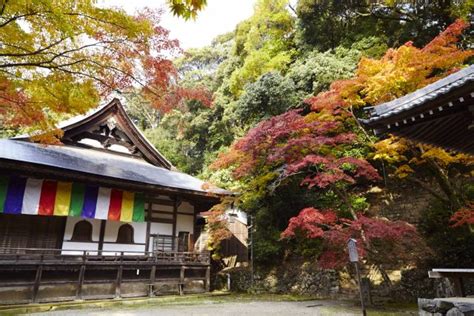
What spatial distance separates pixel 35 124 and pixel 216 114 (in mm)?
17049

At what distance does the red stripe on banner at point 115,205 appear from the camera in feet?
35.6

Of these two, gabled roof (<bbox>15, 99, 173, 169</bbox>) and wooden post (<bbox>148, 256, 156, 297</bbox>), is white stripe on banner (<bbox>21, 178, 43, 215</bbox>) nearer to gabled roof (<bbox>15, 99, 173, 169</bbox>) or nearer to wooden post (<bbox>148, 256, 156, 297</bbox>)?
gabled roof (<bbox>15, 99, 173, 169</bbox>)

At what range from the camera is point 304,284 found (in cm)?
1250

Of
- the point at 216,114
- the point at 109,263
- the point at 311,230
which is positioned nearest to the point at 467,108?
the point at 311,230

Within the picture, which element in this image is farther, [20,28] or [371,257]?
[371,257]

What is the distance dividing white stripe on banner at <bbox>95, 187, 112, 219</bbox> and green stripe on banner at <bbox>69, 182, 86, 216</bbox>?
1.71 feet

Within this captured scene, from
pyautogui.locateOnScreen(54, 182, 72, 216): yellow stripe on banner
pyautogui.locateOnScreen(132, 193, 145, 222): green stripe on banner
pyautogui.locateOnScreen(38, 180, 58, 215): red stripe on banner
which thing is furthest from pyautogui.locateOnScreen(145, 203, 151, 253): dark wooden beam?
pyautogui.locateOnScreen(38, 180, 58, 215): red stripe on banner

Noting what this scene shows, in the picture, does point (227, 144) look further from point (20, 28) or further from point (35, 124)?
point (20, 28)

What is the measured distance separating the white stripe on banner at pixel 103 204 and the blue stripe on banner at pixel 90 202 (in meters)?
0.12

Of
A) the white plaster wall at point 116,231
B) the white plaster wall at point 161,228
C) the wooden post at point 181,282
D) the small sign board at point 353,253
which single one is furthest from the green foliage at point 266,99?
the small sign board at point 353,253

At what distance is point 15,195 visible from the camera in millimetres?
9258

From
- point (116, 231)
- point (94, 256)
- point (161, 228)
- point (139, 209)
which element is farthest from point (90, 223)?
point (161, 228)

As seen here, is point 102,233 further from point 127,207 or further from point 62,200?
point 62,200

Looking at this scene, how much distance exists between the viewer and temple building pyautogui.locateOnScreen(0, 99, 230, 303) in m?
9.08
